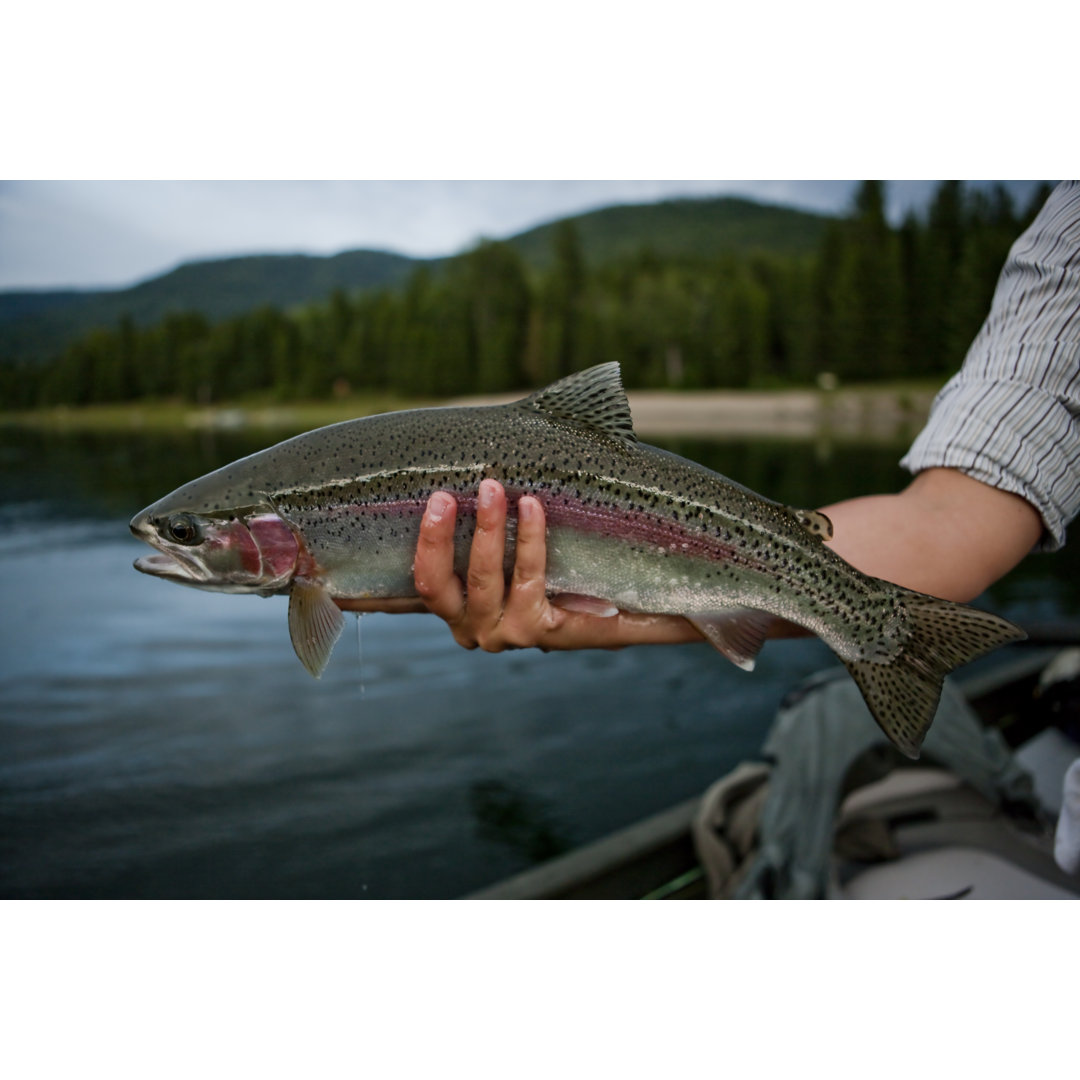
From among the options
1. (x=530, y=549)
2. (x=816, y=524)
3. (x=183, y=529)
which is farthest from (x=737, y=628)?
(x=183, y=529)

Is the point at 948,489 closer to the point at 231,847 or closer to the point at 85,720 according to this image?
A: the point at 231,847

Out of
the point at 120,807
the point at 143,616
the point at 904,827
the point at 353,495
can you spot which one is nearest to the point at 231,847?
the point at 120,807

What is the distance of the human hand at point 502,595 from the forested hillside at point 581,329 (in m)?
1.91

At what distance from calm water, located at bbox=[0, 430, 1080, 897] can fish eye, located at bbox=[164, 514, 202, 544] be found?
2127 millimetres

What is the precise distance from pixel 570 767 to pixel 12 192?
7407mm

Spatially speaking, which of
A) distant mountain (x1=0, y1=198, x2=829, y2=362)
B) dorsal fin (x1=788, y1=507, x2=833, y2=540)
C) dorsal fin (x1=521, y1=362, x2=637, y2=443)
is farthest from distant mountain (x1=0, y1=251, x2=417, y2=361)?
dorsal fin (x1=788, y1=507, x2=833, y2=540)

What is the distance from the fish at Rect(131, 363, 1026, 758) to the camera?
1.75 meters

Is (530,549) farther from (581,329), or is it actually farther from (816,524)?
(581,329)

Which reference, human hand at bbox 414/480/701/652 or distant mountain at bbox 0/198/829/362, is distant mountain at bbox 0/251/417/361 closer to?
distant mountain at bbox 0/198/829/362

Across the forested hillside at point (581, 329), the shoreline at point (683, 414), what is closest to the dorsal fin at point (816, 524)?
the shoreline at point (683, 414)

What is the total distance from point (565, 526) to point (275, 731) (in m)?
7.82

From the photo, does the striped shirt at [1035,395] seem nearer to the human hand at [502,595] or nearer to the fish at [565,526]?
the fish at [565,526]

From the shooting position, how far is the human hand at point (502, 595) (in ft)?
5.64

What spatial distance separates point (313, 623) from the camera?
1.80 meters
